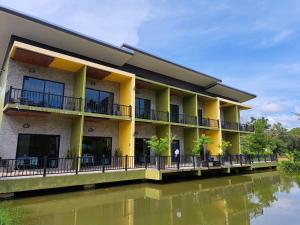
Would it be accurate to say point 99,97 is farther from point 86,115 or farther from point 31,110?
point 31,110

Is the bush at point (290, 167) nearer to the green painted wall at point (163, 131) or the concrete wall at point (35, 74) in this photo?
the green painted wall at point (163, 131)

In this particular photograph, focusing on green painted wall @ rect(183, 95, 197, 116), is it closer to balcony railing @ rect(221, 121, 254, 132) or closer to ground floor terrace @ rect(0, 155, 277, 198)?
ground floor terrace @ rect(0, 155, 277, 198)

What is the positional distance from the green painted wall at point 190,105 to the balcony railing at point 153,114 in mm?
3834

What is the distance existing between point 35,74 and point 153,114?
9.30 metres

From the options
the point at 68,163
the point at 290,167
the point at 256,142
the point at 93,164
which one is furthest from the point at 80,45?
the point at 290,167

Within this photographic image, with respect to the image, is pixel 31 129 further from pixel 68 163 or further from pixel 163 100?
pixel 163 100

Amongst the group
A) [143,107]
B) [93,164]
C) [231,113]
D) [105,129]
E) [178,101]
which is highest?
[178,101]

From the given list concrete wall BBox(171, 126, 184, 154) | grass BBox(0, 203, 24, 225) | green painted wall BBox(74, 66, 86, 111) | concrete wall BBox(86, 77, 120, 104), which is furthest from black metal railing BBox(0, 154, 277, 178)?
concrete wall BBox(86, 77, 120, 104)

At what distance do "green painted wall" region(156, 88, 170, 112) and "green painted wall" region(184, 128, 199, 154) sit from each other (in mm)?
3908

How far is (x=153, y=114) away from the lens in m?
18.8

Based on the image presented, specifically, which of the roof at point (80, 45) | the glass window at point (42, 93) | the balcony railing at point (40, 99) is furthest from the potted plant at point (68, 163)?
the roof at point (80, 45)

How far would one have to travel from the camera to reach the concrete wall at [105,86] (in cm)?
1644

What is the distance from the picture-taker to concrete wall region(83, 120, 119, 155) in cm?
1570

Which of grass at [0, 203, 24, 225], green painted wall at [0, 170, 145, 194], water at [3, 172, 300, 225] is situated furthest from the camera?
green painted wall at [0, 170, 145, 194]
